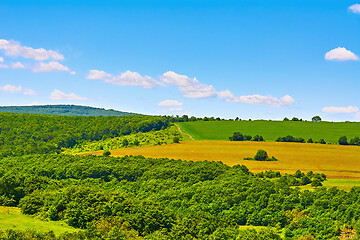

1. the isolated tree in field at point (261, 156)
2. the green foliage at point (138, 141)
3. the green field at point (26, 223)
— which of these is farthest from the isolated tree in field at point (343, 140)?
the green field at point (26, 223)

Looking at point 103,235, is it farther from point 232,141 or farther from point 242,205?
point 232,141

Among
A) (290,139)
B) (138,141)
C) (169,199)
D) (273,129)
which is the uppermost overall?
(273,129)

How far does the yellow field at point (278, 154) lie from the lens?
122 m

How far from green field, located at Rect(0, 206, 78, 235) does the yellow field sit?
231 feet

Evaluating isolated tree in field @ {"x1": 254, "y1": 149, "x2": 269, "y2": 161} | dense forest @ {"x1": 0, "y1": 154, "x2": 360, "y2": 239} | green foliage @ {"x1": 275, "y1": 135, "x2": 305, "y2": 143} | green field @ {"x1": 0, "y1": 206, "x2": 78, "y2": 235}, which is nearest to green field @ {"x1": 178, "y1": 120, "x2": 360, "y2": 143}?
green foliage @ {"x1": 275, "y1": 135, "x2": 305, "y2": 143}

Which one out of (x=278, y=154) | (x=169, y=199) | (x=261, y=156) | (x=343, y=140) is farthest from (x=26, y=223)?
(x=343, y=140)

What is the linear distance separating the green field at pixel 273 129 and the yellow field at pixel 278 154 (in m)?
14.5

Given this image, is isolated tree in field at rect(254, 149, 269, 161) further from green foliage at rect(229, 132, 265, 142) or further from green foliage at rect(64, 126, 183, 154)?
green foliage at rect(64, 126, 183, 154)

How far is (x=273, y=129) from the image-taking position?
594 feet

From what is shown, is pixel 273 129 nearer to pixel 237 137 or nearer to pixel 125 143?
pixel 237 137

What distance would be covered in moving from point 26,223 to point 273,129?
434 ft

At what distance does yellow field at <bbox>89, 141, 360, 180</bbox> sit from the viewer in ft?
401

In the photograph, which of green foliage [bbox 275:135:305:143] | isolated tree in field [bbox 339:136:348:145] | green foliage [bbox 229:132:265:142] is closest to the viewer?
isolated tree in field [bbox 339:136:348:145]

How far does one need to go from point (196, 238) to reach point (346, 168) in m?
68.8
